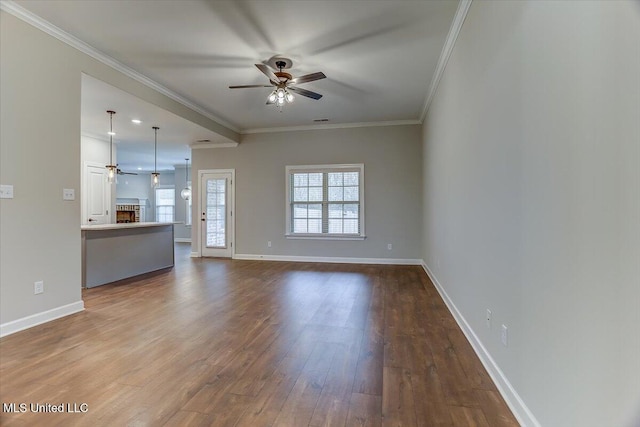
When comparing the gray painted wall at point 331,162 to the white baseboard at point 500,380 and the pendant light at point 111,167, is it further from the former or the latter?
the white baseboard at point 500,380

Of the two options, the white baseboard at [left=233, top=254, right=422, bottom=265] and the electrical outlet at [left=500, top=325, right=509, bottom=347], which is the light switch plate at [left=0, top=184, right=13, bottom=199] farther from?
the white baseboard at [left=233, top=254, right=422, bottom=265]

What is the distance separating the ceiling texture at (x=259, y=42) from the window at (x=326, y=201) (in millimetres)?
1720

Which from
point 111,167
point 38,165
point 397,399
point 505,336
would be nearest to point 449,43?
point 505,336

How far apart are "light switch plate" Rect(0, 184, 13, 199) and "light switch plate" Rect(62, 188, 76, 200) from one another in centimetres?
46

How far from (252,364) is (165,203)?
11.1m

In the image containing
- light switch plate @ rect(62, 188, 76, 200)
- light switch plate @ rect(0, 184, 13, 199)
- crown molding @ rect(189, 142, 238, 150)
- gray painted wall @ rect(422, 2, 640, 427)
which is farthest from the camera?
crown molding @ rect(189, 142, 238, 150)

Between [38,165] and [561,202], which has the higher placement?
[38,165]

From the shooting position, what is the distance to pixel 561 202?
1255 mm

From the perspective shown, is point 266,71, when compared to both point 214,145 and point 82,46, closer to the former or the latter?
point 82,46

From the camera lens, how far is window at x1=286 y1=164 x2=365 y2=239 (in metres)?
6.53

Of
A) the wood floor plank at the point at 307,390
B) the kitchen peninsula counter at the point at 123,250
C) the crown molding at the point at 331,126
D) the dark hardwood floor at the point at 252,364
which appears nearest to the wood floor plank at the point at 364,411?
the dark hardwood floor at the point at 252,364

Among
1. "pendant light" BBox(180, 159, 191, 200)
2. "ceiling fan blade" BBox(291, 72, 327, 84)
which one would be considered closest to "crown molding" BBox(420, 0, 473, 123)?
"ceiling fan blade" BBox(291, 72, 327, 84)

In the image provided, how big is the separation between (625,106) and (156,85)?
497 centimetres

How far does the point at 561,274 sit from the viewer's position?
4.12ft
